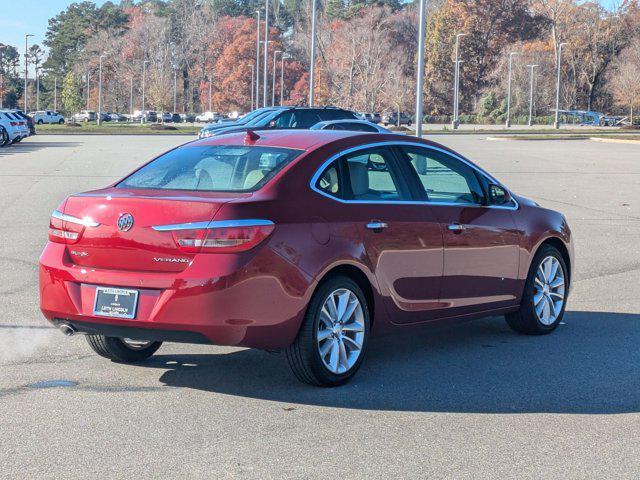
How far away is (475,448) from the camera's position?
208 inches

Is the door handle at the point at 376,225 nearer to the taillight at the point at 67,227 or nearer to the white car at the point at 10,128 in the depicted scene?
the taillight at the point at 67,227

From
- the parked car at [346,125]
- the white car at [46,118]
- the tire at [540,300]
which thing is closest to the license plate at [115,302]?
the tire at [540,300]

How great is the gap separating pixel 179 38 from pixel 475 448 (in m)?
140

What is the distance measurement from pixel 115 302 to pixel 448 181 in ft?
8.48

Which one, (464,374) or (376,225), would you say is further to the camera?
(464,374)

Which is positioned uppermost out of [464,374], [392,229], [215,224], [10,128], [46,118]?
[215,224]

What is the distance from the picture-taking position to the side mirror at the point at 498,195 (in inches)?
310

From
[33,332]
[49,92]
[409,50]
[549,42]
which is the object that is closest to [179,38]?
[49,92]

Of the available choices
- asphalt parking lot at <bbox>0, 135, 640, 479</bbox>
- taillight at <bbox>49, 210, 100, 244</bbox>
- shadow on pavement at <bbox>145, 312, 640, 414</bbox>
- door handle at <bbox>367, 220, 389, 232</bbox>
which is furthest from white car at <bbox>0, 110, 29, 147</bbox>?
door handle at <bbox>367, 220, 389, 232</bbox>

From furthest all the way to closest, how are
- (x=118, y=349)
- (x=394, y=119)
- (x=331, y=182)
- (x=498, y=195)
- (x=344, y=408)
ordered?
(x=394, y=119) → (x=498, y=195) → (x=118, y=349) → (x=331, y=182) → (x=344, y=408)

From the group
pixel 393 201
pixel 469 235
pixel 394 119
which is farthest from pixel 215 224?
pixel 394 119

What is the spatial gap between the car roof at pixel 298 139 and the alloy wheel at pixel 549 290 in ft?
5.51

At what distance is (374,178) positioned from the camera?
23.3ft

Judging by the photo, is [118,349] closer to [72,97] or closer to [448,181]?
[448,181]
